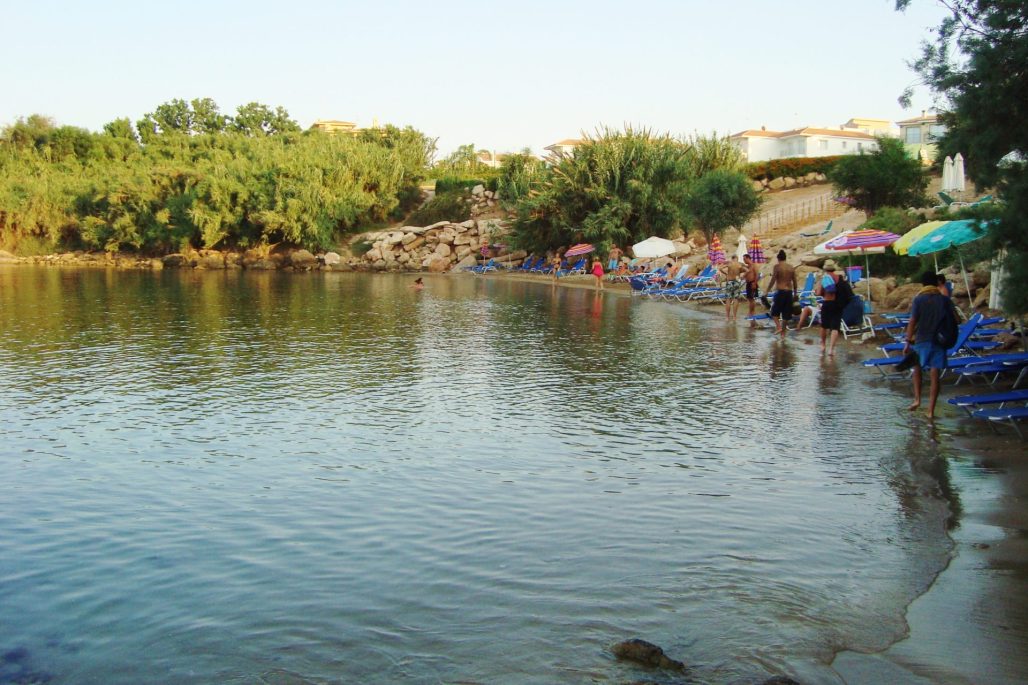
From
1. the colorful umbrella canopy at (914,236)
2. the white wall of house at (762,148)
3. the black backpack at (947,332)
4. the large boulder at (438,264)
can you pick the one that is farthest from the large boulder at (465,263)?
the black backpack at (947,332)

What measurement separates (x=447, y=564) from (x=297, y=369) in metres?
10.2

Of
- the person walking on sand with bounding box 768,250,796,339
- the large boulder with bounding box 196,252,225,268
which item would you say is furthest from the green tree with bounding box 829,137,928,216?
the large boulder with bounding box 196,252,225,268

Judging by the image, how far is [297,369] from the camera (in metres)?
16.3

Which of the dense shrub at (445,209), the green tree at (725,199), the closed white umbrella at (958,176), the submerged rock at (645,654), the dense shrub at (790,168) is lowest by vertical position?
the submerged rock at (645,654)

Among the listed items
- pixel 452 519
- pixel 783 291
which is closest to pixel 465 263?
pixel 783 291

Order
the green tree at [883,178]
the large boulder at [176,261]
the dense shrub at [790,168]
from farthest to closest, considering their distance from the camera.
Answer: the large boulder at [176,261] < the dense shrub at [790,168] < the green tree at [883,178]

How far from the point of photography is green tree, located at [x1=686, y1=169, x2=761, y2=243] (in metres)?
39.9

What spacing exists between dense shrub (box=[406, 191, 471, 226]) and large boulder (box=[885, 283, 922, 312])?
43405 millimetres

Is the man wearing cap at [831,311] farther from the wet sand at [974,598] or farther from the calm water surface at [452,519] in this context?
the wet sand at [974,598]

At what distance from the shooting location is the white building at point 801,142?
73875mm

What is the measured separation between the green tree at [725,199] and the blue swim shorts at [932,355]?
29.5m

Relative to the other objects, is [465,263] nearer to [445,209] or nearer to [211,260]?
[445,209]

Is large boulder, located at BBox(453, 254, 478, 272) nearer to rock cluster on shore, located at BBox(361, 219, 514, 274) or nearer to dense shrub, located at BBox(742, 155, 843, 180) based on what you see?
rock cluster on shore, located at BBox(361, 219, 514, 274)

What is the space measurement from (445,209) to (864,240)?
47230 mm
